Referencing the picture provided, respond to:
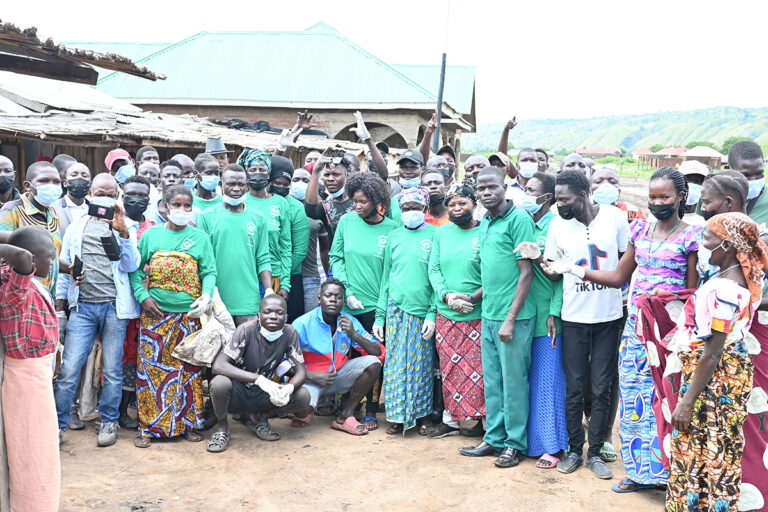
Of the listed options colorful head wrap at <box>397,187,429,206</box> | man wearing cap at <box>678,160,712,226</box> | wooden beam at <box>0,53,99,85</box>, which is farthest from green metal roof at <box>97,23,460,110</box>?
man wearing cap at <box>678,160,712,226</box>

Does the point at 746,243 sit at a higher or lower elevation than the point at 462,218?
higher

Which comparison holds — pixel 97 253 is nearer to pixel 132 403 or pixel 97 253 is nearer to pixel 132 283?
pixel 132 283

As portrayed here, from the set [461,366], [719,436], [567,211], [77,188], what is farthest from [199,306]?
[719,436]

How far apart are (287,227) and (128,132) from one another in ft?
14.2

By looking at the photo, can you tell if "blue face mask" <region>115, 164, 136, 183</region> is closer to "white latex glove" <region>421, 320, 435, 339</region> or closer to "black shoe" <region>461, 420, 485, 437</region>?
"white latex glove" <region>421, 320, 435, 339</region>

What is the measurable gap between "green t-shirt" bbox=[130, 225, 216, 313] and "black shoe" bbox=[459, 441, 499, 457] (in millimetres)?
2266

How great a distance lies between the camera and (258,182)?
5961 mm

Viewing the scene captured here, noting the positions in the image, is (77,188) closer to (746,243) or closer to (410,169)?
(410,169)

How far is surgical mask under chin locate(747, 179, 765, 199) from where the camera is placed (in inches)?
188

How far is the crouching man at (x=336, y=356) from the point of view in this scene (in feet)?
18.7

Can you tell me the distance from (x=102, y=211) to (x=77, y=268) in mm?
463

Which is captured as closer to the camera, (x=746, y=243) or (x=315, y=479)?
(x=746, y=243)

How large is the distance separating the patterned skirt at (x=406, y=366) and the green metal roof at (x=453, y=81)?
22462 millimetres

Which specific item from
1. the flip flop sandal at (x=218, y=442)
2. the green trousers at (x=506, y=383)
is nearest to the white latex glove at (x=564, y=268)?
the green trousers at (x=506, y=383)
